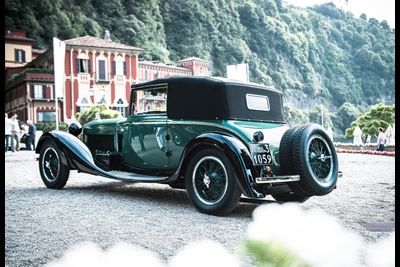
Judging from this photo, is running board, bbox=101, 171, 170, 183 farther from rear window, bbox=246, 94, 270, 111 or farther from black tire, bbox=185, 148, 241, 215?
rear window, bbox=246, 94, 270, 111

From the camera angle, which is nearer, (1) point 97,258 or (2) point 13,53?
(1) point 97,258

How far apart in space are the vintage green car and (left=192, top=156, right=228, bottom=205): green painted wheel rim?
11 mm

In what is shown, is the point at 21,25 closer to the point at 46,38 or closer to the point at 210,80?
the point at 46,38

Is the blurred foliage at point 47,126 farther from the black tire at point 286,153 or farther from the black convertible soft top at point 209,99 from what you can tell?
the black tire at point 286,153

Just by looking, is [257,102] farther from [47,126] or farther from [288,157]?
[47,126]

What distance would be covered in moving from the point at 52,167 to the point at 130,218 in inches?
109

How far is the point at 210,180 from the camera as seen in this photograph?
15.3 ft

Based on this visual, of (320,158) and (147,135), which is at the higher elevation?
(147,135)

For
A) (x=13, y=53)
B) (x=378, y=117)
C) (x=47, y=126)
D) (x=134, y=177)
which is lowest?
(x=134, y=177)

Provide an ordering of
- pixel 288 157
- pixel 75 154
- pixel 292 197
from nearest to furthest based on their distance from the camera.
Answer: pixel 288 157 < pixel 292 197 < pixel 75 154

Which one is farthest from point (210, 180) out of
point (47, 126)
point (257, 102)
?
point (47, 126)

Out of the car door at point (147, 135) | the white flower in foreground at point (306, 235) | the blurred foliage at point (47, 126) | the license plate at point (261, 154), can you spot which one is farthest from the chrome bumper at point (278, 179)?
the blurred foliage at point (47, 126)

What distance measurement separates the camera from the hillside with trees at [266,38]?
233 ft

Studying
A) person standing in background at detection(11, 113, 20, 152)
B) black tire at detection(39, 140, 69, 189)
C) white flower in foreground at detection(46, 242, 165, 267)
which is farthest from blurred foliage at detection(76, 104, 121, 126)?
white flower in foreground at detection(46, 242, 165, 267)
